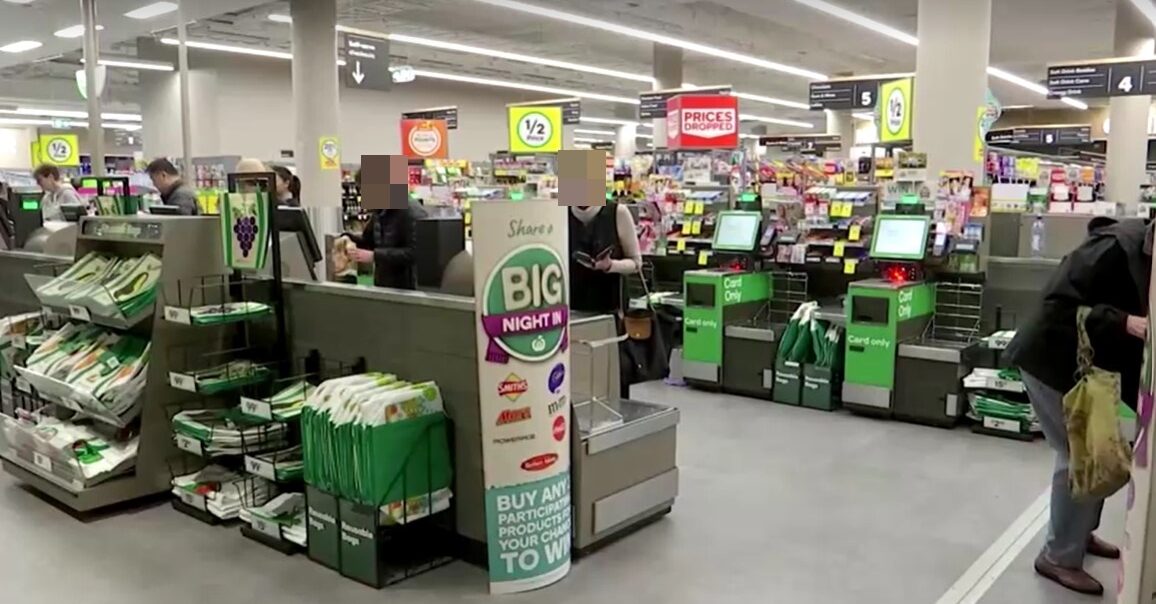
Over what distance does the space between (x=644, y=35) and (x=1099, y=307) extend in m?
11.5

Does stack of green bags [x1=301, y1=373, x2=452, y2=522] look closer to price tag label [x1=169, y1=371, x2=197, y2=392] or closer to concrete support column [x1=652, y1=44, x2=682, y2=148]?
price tag label [x1=169, y1=371, x2=197, y2=392]

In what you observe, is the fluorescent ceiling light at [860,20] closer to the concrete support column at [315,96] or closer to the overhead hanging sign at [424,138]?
the overhead hanging sign at [424,138]

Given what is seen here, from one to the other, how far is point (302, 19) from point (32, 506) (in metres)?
7.55

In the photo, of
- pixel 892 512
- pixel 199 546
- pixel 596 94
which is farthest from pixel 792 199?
pixel 596 94

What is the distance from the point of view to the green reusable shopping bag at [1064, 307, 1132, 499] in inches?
113

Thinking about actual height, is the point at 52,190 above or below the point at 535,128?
below

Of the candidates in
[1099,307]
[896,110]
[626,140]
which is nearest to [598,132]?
[626,140]

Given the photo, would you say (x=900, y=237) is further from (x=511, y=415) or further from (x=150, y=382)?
(x=150, y=382)

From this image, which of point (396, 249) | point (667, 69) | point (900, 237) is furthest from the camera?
point (667, 69)

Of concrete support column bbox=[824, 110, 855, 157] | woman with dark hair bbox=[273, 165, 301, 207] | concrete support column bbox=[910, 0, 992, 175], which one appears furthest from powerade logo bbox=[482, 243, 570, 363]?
concrete support column bbox=[824, 110, 855, 157]

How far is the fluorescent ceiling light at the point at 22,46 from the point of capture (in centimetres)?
1275

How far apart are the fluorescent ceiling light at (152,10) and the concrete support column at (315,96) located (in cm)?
134

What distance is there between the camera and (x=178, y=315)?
4.01m

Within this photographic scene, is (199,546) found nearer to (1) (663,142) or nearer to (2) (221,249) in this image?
(2) (221,249)
